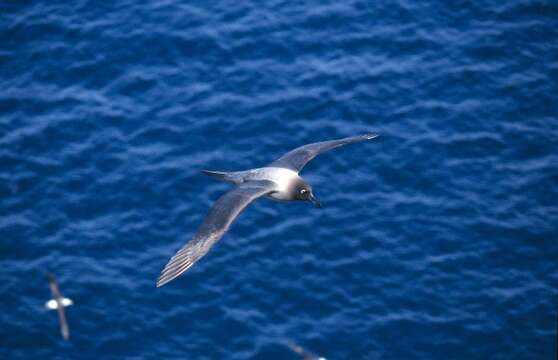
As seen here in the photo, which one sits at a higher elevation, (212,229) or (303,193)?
(303,193)

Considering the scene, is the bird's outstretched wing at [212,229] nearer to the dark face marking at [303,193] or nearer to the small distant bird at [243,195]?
the small distant bird at [243,195]

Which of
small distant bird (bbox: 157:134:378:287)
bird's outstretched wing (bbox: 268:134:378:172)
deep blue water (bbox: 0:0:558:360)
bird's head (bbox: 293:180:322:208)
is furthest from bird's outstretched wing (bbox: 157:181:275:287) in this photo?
deep blue water (bbox: 0:0:558:360)

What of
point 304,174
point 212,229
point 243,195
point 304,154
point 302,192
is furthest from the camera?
point 304,174

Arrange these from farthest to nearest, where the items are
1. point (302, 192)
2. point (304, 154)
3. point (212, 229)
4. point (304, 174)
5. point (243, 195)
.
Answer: point (304, 174) → point (304, 154) → point (302, 192) → point (243, 195) → point (212, 229)

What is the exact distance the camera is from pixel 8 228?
2923cm

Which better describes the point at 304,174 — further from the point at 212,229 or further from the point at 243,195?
the point at 212,229

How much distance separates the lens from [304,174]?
30766 mm

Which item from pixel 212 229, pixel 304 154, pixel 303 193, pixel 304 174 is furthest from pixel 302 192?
pixel 304 174

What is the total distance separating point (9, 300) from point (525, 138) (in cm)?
1783

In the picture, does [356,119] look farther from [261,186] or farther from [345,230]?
[261,186]

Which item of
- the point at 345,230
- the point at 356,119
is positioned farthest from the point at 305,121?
the point at 345,230

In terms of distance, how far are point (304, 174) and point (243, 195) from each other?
9.91 metres

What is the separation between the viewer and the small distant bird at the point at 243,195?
1973 centimetres

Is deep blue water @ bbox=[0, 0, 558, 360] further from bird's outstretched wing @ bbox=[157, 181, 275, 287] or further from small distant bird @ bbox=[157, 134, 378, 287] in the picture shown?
bird's outstretched wing @ bbox=[157, 181, 275, 287]
